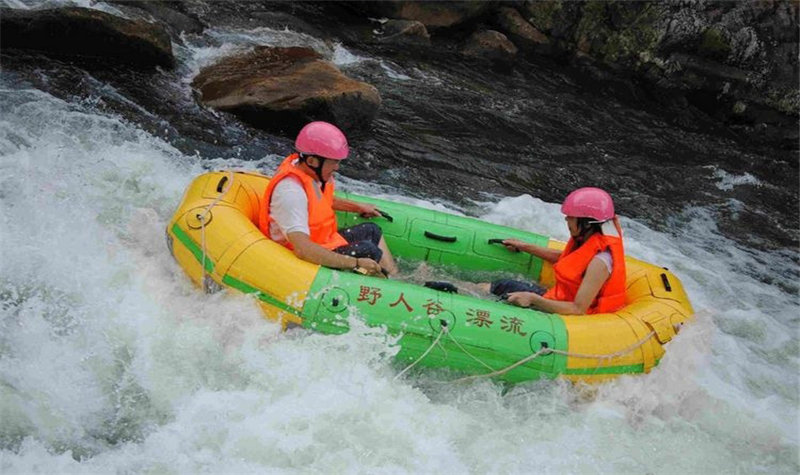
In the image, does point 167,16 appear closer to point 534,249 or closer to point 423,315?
point 534,249

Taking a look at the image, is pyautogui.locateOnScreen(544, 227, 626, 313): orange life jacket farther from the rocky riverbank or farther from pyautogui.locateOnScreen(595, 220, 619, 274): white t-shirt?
the rocky riverbank

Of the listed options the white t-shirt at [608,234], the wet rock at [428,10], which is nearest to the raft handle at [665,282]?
Result: the white t-shirt at [608,234]

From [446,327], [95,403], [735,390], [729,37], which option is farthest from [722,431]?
[729,37]

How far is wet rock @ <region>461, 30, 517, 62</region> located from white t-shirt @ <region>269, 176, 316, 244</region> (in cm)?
881

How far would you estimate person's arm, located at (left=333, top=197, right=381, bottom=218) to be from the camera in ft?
19.6

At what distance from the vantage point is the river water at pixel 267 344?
4281 mm

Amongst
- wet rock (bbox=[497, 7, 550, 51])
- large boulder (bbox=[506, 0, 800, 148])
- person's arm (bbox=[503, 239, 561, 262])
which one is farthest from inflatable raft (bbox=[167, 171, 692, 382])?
wet rock (bbox=[497, 7, 550, 51])

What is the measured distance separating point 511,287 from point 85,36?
20.4 ft

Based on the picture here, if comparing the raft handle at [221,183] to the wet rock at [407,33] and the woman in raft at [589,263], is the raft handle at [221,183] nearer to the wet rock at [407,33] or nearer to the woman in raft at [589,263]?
the woman in raft at [589,263]

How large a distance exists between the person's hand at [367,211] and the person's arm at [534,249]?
1.03 m

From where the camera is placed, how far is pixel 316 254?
501 centimetres

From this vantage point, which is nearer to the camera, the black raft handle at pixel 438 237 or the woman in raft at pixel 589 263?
the woman in raft at pixel 589 263

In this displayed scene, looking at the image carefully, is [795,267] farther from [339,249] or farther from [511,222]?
[339,249]

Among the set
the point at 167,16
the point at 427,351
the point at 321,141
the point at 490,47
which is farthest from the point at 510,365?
the point at 490,47
